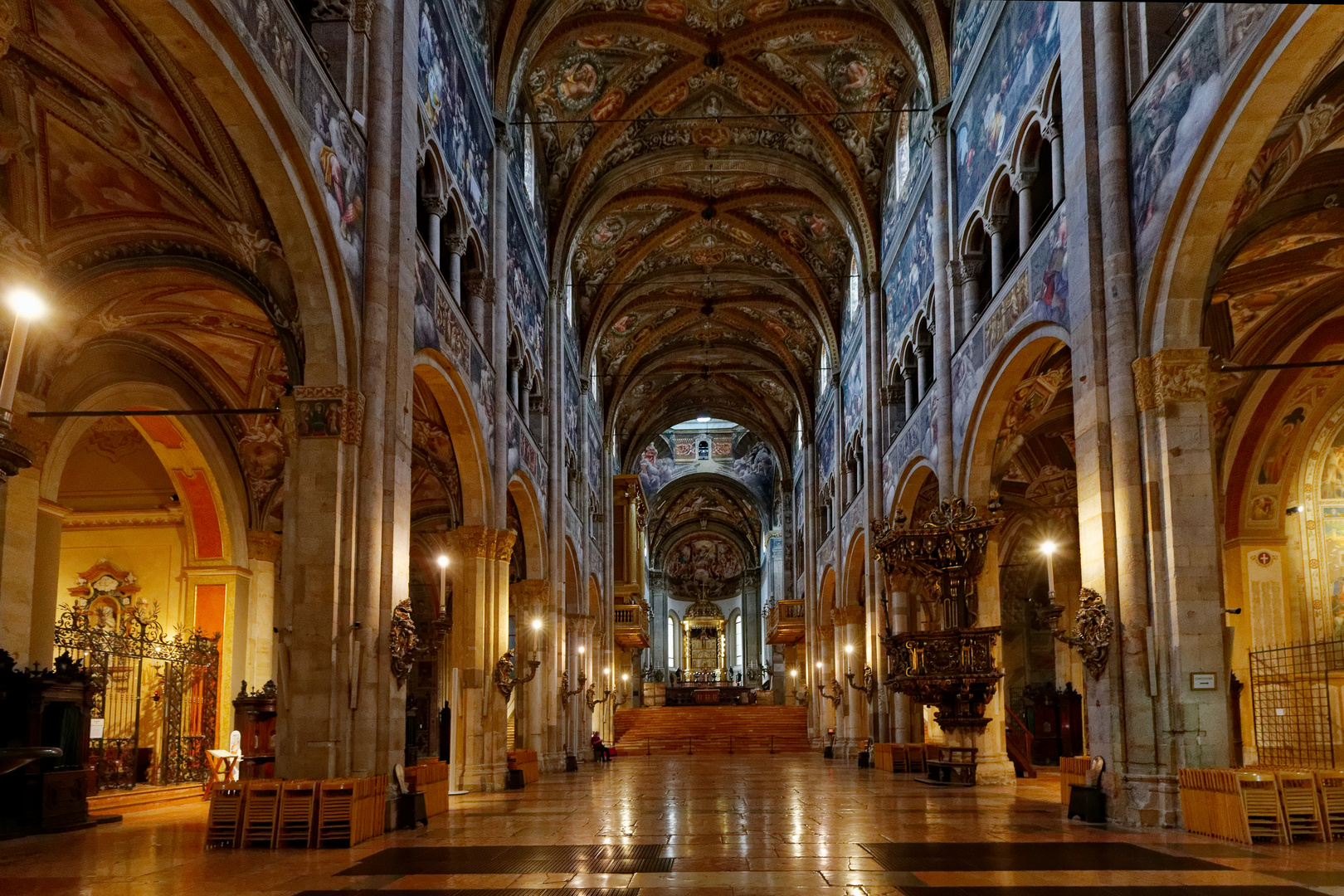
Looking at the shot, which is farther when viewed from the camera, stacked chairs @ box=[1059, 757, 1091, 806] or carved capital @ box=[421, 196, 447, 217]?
carved capital @ box=[421, 196, 447, 217]

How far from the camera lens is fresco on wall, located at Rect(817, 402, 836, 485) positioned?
117 ft

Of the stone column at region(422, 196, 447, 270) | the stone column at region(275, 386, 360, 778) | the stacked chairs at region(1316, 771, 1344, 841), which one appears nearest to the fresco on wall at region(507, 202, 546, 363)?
the stone column at region(422, 196, 447, 270)

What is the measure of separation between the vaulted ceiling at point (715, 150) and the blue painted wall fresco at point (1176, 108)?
9.45 meters

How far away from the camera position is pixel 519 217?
24.1 meters

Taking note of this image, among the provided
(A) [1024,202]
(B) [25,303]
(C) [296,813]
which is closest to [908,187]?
(A) [1024,202]

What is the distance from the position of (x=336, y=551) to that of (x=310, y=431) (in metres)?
1.30

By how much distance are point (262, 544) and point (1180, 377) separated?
1690 cm

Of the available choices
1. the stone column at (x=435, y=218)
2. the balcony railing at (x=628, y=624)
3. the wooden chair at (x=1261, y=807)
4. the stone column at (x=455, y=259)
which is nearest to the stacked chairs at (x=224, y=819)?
the stone column at (x=435, y=218)

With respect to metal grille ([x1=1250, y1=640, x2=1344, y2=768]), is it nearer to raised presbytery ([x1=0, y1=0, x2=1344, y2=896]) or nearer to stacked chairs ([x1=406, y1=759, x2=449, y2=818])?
raised presbytery ([x1=0, y1=0, x2=1344, y2=896])

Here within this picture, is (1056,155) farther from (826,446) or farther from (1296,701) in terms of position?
(826,446)

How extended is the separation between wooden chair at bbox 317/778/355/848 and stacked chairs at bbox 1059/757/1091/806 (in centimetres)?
803

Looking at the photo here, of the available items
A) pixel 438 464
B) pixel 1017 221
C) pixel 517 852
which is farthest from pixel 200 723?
pixel 1017 221

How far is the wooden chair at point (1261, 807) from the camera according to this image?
10.5 m

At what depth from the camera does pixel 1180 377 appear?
12.0 m
